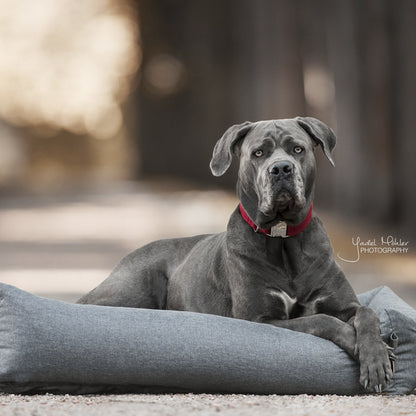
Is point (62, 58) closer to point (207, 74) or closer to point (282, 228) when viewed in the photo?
point (207, 74)

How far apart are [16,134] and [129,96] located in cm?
843

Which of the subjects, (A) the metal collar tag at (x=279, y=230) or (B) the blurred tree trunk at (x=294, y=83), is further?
(B) the blurred tree trunk at (x=294, y=83)

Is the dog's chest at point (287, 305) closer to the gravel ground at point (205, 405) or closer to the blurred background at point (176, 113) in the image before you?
the gravel ground at point (205, 405)

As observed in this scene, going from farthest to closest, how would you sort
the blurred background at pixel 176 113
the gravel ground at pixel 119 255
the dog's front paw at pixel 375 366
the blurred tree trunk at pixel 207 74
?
the blurred tree trunk at pixel 207 74 → the blurred background at pixel 176 113 → the dog's front paw at pixel 375 366 → the gravel ground at pixel 119 255

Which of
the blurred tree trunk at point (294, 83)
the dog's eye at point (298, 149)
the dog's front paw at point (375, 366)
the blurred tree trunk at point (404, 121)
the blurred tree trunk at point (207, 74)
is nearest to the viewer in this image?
the dog's front paw at point (375, 366)

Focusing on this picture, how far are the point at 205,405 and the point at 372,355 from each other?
71 cm

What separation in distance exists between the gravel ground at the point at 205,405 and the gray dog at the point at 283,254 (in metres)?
0.17

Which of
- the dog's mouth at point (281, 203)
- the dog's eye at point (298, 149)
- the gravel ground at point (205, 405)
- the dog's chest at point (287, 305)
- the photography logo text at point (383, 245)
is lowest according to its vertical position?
the photography logo text at point (383, 245)

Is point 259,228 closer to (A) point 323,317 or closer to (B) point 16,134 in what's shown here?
(A) point 323,317

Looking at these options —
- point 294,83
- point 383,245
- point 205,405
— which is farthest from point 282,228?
point 294,83

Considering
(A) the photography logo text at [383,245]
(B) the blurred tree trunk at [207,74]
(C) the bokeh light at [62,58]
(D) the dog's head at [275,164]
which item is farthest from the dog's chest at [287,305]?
(C) the bokeh light at [62,58]

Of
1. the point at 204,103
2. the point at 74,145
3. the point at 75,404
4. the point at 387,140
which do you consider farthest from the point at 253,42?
the point at 75,404

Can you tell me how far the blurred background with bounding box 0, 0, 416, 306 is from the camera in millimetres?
10102

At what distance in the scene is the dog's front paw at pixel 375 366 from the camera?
3584 millimetres
